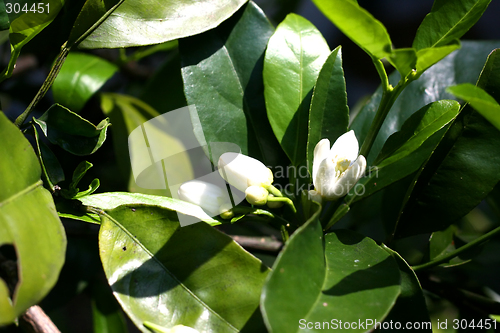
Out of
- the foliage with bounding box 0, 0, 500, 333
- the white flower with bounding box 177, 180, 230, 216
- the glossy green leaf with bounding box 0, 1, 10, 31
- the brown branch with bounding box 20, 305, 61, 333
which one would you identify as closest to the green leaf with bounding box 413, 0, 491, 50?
the foliage with bounding box 0, 0, 500, 333

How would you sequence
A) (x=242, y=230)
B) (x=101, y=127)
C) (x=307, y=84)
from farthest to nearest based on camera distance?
(x=242, y=230) < (x=307, y=84) < (x=101, y=127)

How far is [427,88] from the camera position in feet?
2.77

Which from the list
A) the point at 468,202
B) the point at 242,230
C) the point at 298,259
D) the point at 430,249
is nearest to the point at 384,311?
the point at 298,259

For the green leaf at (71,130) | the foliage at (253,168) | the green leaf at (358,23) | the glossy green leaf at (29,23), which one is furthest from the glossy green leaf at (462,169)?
the glossy green leaf at (29,23)

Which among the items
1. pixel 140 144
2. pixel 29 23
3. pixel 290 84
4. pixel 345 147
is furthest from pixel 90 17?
pixel 345 147

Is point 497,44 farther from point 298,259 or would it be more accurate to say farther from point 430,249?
point 298,259

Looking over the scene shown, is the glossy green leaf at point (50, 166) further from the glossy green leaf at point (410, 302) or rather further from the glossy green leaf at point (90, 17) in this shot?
the glossy green leaf at point (410, 302)

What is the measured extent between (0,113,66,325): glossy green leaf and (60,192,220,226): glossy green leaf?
0.20 ft

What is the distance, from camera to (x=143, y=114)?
0.89 metres

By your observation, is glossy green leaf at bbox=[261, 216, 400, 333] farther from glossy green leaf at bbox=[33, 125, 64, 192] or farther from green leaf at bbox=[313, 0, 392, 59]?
glossy green leaf at bbox=[33, 125, 64, 192]

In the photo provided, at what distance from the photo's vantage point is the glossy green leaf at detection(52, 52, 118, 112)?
0.83 metres

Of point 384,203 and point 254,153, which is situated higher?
point 254,153

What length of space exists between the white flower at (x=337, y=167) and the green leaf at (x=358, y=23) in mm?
162

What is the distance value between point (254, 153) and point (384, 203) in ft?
1.16
